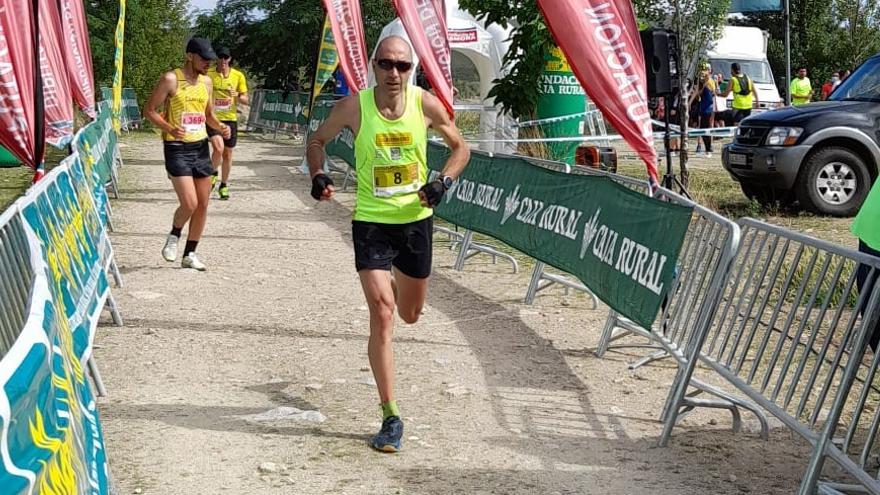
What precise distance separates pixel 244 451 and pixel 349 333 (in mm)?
3003

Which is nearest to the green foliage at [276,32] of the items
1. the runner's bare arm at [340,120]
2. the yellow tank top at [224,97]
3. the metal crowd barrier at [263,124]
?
the metal crowd barrier at [263,124]

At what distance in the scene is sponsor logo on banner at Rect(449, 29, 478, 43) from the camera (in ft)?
79.2

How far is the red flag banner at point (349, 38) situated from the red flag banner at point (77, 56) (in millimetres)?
3715

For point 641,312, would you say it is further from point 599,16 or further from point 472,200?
point 472,200

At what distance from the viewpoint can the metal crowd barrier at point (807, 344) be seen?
17.2 feet

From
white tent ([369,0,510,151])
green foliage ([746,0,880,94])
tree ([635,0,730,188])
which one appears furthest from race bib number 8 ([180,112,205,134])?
green foliage ([746,0,880,94])

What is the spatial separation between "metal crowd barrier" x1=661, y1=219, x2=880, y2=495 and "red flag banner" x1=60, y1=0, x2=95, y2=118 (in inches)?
386

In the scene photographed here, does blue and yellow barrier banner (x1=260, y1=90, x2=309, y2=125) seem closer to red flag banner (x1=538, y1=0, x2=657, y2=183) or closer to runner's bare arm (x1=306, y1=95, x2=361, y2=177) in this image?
red flag banner (x1=538, y1=0, x2=657, y2=183)

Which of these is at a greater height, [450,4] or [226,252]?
[450,4]

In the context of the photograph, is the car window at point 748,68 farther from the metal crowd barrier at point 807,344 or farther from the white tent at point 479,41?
the metal crowd barrier at point 807,344

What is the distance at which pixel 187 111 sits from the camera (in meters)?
11.8

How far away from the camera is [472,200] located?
1193 cm

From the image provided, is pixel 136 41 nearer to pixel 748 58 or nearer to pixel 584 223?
pixel 748 58

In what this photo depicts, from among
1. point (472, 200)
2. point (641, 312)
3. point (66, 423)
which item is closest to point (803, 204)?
point (472, 200)
